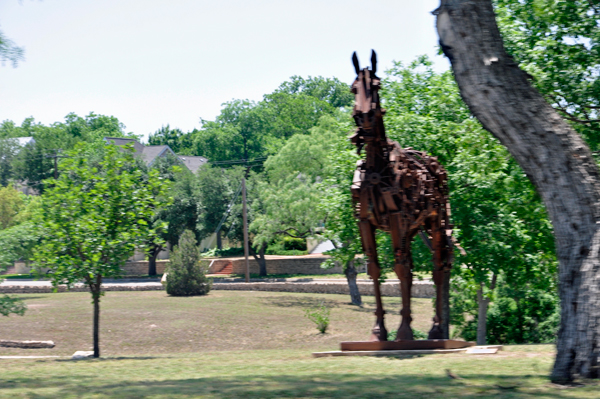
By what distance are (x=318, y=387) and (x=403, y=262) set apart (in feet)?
15.9

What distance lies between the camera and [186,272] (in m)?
36.0

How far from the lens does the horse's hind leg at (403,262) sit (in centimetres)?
1016

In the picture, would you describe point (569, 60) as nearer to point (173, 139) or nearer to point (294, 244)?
point (294, 244)

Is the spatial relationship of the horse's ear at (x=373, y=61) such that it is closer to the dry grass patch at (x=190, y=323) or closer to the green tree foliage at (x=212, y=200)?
the dry grass patch at (x=190, y=323)

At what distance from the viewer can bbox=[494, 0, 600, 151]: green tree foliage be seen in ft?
38.1

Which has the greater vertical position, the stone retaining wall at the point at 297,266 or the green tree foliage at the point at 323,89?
the green tree foliage at the point at 323,89

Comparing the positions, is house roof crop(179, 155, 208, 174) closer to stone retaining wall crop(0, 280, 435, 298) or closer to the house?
the house

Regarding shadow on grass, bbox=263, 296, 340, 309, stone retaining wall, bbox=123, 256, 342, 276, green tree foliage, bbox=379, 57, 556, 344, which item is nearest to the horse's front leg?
green tree foliage, bbox=379, 57, 556, 344

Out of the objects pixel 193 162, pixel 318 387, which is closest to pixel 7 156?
pixel 193 162

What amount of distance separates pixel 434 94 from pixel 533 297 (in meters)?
8.40

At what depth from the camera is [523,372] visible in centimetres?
671

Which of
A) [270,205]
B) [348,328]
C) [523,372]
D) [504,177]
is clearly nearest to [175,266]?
[270,205]

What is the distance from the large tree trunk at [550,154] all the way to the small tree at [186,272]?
30489 mm

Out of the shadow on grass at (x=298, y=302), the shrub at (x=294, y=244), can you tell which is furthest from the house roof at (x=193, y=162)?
the shadow on grass at (x=298, y=302)
